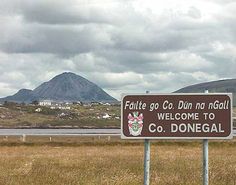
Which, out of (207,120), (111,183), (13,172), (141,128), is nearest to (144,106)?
(141,128)

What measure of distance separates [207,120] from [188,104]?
49 cm

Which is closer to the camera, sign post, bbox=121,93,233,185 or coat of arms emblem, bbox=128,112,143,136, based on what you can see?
sign post, bbox=121,93,233,185

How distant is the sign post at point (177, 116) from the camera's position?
1087 centimetres

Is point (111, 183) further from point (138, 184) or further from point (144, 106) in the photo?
point (144, 106)

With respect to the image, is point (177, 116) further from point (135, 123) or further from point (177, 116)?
point (135, 123)

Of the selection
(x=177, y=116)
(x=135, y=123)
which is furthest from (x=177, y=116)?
(x=135, y=123)

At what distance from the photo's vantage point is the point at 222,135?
35.4ft

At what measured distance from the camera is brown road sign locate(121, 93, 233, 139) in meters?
10.9

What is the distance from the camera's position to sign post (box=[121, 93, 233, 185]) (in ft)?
35.7

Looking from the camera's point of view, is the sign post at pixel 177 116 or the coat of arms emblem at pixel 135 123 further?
the coat of arms emblem at pixel 135 123

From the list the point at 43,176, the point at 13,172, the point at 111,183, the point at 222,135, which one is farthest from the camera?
the point at 13,172

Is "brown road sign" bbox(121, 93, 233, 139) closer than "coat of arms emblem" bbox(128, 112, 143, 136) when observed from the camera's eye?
Yes

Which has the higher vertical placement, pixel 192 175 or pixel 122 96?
pixel 122 96

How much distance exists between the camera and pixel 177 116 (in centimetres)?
1100
